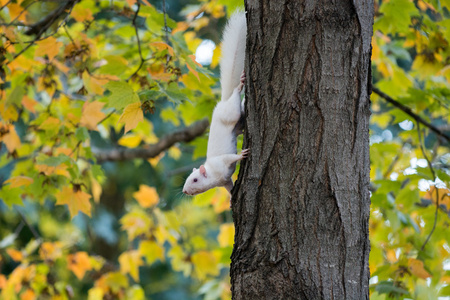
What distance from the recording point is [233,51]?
6.84 ft

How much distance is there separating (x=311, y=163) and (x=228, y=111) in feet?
2.50

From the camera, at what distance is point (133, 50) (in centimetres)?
281

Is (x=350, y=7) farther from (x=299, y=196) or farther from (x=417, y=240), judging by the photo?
(x=417, y=240)

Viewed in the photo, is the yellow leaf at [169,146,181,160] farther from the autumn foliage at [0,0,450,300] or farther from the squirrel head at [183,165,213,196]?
the squirrel head at [183,165,213,196]

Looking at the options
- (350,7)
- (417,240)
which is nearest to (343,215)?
(350,7)

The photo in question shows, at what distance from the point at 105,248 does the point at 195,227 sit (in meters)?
1.99

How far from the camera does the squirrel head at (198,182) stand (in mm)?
2146

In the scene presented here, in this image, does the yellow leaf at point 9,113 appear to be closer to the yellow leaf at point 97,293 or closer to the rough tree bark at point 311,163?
the rough tree bark at point 311,163

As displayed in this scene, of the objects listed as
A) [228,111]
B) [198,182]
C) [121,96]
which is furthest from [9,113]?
[228,111]

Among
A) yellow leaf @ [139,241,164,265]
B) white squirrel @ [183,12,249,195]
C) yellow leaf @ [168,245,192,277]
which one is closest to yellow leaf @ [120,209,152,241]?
yellow leaf @ [139,241,164,265]

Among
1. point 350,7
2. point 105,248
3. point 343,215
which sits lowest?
A: point 105,248

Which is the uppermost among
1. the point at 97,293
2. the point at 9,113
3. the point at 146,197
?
the point at 9,113

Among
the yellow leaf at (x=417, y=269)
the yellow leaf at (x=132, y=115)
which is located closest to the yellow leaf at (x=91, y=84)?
the yellow leaf at (x=132, y=115)

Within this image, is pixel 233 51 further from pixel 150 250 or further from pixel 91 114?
pixel 150 250
